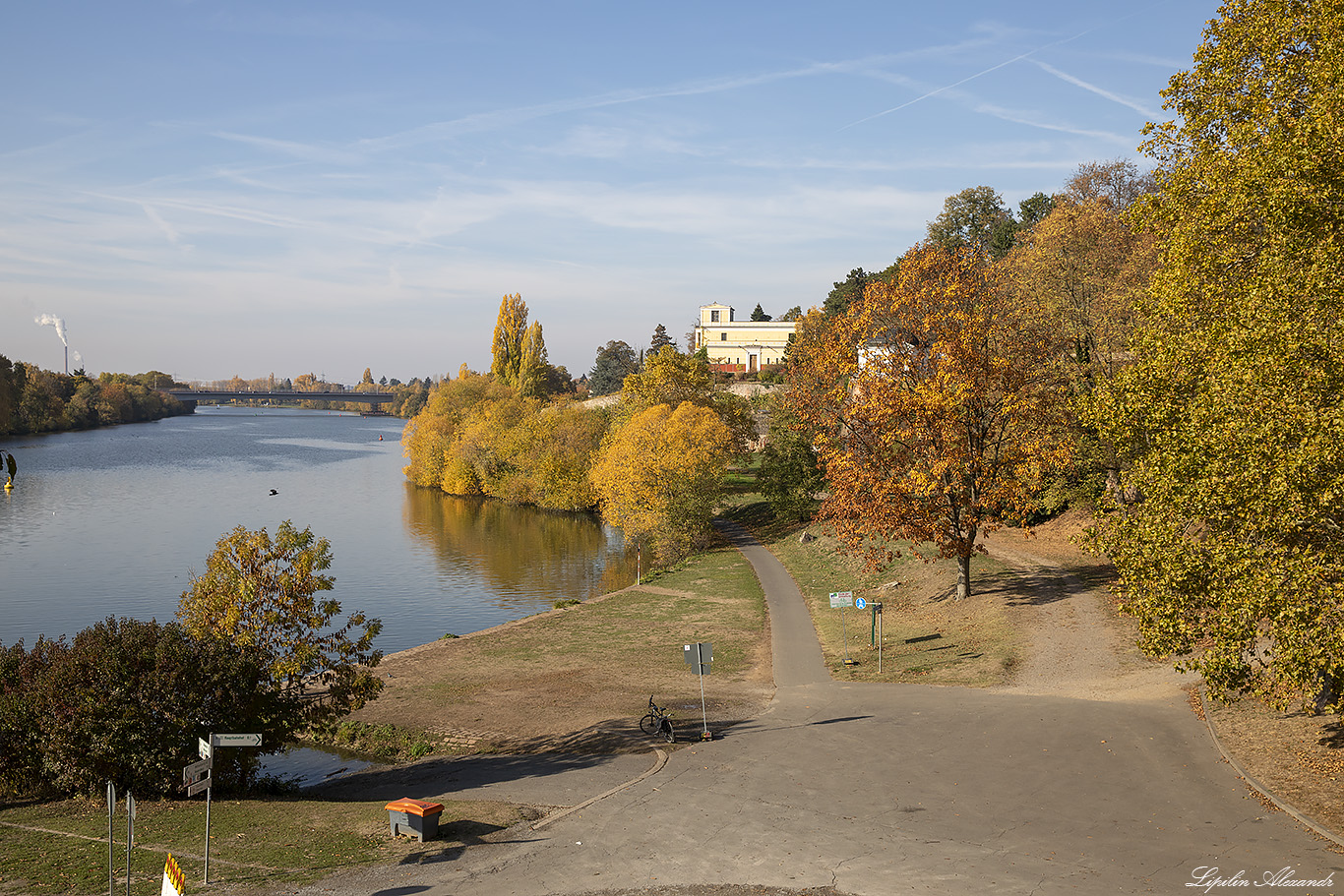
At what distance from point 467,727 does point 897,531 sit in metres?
17.1

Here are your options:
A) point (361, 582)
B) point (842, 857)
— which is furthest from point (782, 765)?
point (361, 582)

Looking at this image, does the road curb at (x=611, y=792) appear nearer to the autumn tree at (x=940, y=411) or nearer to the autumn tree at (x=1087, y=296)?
the autumn tree at (x=940, y=411)

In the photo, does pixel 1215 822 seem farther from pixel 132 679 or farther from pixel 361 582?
pixel 361 582

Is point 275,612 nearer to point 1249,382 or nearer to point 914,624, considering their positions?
point 1249,382

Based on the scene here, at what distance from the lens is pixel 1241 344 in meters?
14.8

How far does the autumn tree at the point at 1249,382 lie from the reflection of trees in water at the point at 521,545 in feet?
114

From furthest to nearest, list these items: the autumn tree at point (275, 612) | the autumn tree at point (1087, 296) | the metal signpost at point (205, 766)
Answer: the autumn tree at point (1087, 296), the autumn tree at point (275, 612), the metal signpost at point (205, 766)

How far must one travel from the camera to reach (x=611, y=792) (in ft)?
58.9

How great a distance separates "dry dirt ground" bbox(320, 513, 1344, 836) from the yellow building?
12096 cm

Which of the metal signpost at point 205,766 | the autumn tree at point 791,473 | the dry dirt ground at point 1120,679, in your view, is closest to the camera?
the metal signpost at point 205,766

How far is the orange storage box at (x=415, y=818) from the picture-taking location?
15.2 metres

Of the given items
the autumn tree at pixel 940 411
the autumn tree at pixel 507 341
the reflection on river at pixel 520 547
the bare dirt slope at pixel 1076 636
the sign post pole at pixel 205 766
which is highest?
the autumn tree at pixel 507 341

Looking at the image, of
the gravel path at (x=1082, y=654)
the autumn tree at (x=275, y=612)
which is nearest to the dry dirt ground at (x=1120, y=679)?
the gravel path at (x=1082, y=654)

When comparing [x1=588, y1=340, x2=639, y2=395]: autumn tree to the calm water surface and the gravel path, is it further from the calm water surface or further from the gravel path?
the gravel path
